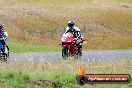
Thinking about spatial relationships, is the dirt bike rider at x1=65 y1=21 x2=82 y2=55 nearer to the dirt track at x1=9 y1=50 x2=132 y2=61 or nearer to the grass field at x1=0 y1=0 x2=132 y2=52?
the dirt track at x1=9 y1=50 x2=132 y2=61

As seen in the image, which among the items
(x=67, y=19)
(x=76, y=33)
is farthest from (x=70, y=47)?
(x=67, y=19)

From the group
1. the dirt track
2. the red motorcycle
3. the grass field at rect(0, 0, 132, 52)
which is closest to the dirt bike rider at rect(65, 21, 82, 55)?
the red motorcycle

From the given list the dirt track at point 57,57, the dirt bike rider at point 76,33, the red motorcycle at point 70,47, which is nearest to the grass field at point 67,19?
the dirt track at point 57,57

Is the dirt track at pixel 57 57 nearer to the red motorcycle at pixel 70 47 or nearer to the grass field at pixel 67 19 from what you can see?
the red motorcycle at pixel 70 47

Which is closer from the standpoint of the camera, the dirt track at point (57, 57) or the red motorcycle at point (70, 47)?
the dirt track at point (57, 57)

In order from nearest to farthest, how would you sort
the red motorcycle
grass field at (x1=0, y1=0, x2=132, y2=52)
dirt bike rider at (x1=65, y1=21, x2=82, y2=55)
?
1. the red motorcycle
2. dirt bike rider at (x1=65, y1=21, x2=82, y2=55)
3. grass field at (x1=0, y1=0, x2=132, y2=52)

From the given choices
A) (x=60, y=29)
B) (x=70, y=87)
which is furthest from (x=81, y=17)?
(x=70, y=87)

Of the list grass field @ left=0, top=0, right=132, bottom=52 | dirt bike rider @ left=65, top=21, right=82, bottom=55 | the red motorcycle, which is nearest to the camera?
the red motorcycle

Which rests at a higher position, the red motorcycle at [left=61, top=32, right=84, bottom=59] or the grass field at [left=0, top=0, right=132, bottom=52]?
the red motorcycle at [left=61, top=32, right=84, bottom=59]

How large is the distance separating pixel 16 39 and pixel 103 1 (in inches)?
1034

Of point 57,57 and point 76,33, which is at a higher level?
point 76,33

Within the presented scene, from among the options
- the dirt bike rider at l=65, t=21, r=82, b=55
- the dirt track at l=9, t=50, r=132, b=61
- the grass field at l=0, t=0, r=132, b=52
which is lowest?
the grass field at l=0, t=0, r=132, b=52

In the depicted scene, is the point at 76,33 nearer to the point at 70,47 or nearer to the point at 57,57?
the point at 70,47

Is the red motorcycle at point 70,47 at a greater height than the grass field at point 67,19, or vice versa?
the red motorcycle at point 70,47
